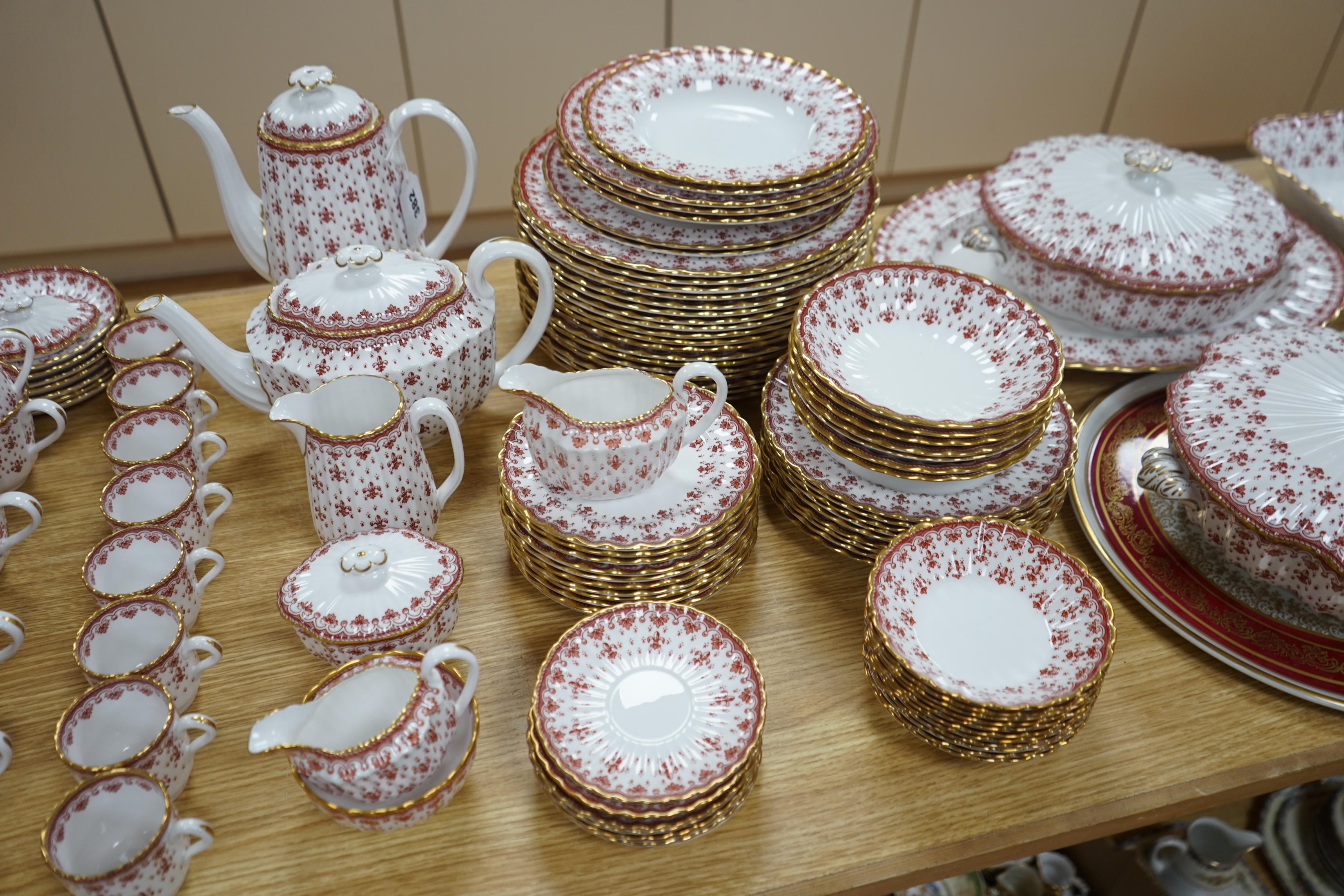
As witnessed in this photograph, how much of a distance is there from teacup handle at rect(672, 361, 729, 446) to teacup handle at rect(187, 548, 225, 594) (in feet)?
1.43

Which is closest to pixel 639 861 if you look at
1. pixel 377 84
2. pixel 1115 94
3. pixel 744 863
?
pixel 744 863

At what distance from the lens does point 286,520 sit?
0.97m

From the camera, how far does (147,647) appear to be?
843 mm

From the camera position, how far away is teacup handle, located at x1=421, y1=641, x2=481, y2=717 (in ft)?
2.28

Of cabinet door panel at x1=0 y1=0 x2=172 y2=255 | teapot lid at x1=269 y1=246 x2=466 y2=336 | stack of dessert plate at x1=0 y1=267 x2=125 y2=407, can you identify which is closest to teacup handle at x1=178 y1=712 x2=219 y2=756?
teapot lid at x1=269 y1=246 x2=466 y2=336

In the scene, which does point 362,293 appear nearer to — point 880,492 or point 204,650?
point 204,650

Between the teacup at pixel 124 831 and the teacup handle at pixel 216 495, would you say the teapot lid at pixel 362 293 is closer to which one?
the teacup handle at pixel 216 495

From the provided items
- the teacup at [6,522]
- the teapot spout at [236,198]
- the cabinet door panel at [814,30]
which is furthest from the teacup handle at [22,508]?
the cabinet door panel at [814,30]

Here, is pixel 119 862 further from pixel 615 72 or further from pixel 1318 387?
pixel 1318 387

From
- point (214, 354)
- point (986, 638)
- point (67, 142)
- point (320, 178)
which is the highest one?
point (320, 178)

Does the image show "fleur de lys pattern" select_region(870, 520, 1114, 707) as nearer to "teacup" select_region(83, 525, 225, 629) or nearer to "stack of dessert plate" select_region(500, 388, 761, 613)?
"stack of dessert plate" select_region(500, 388, 761, 613)

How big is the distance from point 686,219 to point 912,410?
0.29 metres

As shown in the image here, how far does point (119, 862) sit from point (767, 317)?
2.34ft

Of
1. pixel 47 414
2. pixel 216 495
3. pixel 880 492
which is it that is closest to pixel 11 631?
pixel 216 495
